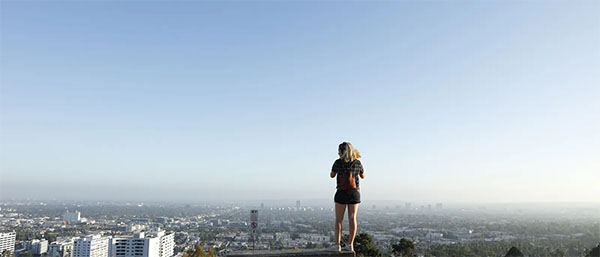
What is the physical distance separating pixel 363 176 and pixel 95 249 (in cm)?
4497

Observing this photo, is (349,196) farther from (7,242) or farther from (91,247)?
(7,242)

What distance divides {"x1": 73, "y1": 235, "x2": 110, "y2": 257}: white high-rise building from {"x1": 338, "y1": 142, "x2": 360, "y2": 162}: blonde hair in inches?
1759

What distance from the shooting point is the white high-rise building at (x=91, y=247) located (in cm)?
4122

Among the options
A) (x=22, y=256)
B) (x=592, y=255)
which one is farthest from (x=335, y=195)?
(x=22, y=256)

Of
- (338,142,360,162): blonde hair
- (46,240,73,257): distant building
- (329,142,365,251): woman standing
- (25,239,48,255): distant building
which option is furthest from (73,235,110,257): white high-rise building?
(338,142,360,162): blonde hair

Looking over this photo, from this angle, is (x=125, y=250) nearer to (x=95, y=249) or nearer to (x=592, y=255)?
(x=95, y=249)

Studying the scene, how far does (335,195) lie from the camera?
551cm

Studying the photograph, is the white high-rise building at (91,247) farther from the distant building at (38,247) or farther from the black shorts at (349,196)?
the black shorts at (349,196)

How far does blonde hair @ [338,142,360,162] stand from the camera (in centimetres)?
536

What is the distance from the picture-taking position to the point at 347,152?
5359 millimetres

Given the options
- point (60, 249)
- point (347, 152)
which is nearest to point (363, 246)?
point (347, 152)

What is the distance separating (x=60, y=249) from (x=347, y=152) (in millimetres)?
51584

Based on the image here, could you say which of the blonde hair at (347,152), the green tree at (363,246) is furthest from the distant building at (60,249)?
the blonde hair at (347,152)

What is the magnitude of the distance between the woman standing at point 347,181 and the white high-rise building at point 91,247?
44.4 metres
